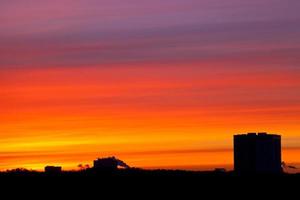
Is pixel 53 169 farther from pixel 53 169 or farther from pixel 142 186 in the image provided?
pixel 142 186

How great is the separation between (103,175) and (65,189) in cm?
1554

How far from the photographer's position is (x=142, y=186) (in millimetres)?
136875

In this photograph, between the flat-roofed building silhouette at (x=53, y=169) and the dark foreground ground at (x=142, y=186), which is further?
the flat-roofed building silhouette at (x=53, y=169)

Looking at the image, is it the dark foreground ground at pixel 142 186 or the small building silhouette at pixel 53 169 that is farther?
the small building silhouette at pixel 53 169

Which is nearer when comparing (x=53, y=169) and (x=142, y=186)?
(x=142, y=186)

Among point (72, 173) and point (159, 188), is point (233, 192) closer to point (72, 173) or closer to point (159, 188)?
point (159, 188)

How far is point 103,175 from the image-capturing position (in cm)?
14700

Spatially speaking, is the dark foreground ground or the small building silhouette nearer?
the dark foreground ground

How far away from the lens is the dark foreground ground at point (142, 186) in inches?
5133

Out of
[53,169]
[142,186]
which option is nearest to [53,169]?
[53,169]

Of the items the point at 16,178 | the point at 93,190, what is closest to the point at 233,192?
the point at 93,190

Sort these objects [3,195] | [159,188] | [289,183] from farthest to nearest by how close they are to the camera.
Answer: [289,183] < [159,188] < [3,195]

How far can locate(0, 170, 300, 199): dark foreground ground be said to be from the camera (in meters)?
130

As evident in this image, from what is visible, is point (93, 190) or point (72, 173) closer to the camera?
point (93, 190)
